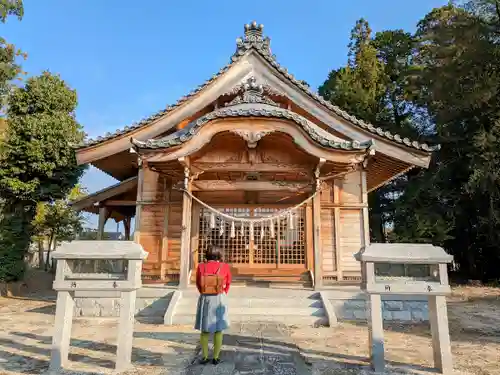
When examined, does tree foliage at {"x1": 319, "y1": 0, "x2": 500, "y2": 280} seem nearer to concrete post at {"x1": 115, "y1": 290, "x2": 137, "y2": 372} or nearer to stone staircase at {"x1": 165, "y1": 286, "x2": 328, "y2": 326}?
stone staircase at {"x1": 165, "y1": 286, "x2": 328, "y2": 326}

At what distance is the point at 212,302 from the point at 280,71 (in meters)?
8.41

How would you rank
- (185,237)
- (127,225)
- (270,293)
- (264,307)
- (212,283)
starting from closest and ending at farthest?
(212,283)
(264,307)
(270,293)
(185,237)
(127,225)

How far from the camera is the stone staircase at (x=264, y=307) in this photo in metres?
7.61

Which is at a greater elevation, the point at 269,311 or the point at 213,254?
the point at 213,254

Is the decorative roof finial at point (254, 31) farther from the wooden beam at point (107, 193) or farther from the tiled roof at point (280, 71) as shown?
the wooden beam at point (107, 193)

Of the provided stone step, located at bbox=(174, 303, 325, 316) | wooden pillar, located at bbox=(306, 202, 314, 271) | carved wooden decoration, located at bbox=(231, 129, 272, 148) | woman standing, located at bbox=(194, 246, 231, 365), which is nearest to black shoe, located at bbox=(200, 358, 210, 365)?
woman standing, located at bbox=(194, 246, 231, 365)

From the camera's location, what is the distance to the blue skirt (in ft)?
15.3

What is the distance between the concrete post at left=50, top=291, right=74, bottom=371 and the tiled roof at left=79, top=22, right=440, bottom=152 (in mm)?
6777

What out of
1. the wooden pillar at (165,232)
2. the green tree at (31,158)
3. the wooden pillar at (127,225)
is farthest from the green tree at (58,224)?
the wooden pillar at (165,232)

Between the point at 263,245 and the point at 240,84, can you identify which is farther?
the point at 240,84

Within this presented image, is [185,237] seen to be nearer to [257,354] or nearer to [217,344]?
[257,354]

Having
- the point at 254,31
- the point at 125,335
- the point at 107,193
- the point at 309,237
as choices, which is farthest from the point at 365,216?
the point at 107,193

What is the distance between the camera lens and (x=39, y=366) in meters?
4.68

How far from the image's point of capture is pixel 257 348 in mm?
5418
